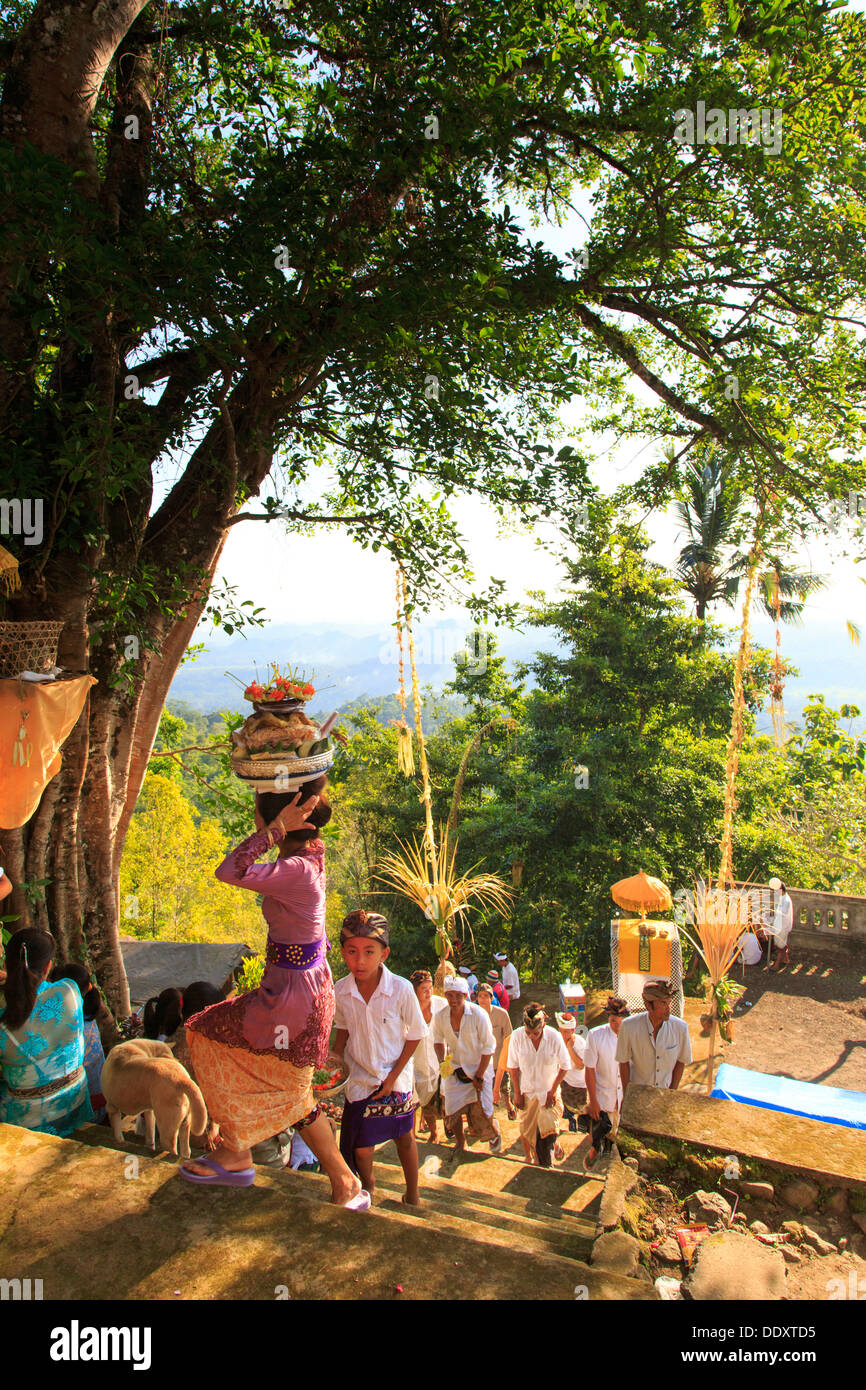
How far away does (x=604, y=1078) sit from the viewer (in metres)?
5.80

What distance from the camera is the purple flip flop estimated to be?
293cm

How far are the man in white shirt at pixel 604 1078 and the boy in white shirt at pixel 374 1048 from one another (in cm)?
231

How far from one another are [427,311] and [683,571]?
19748mm

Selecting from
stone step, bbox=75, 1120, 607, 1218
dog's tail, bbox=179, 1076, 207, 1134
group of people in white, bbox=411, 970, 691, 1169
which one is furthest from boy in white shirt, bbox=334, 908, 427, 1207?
group of people in white, bbox=411, 970, 691, 1169

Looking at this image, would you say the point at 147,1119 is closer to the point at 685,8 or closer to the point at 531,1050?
the point at 531,1050

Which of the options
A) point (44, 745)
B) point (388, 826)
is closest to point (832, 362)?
point (44, 745)

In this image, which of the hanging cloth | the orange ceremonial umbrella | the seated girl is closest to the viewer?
the hanging cloth

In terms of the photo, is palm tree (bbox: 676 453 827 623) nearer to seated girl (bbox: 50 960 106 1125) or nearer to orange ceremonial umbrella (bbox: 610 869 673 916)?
orange ceremonial umbrella (bbox: 610 869 673 916)

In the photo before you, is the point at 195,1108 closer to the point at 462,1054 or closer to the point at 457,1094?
the point at 462,1054

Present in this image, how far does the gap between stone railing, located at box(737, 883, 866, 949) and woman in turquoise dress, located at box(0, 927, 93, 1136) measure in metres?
10.9

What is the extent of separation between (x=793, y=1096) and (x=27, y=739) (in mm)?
6438

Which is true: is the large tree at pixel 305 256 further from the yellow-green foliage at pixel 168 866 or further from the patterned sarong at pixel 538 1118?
the yellow-green foliage at pixel 168 866

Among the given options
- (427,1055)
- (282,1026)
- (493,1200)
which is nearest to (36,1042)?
(282,1026)

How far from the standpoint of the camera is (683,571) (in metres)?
23.4
